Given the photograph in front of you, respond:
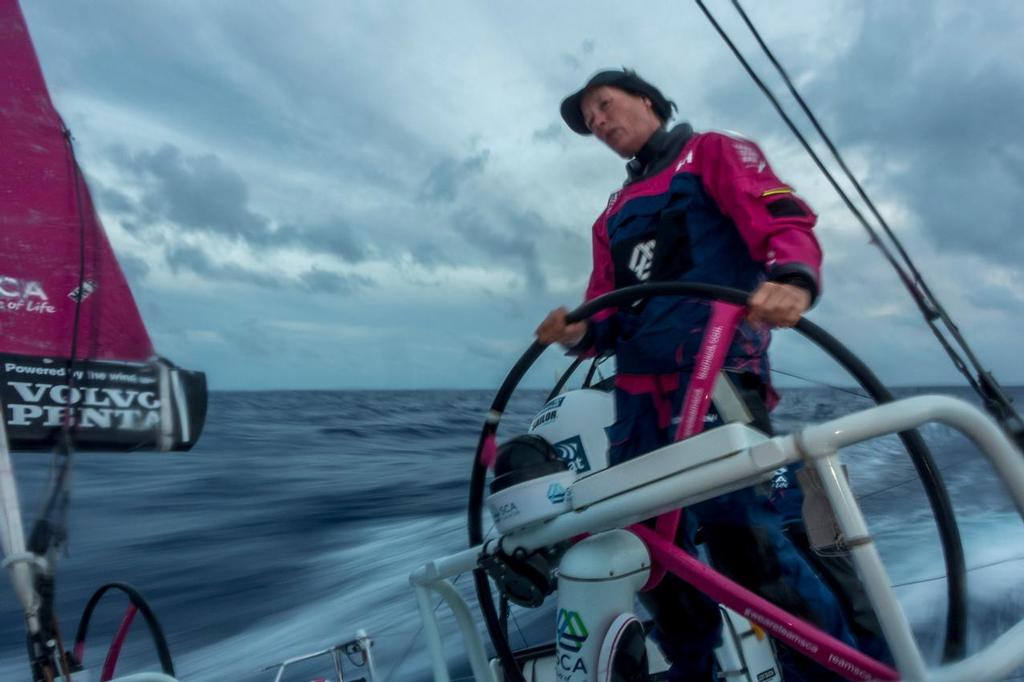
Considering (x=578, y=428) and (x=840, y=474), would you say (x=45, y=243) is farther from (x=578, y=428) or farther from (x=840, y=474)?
(x=840, y=474)

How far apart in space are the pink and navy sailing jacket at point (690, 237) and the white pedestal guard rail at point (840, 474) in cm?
35

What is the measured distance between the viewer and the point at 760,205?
128cm

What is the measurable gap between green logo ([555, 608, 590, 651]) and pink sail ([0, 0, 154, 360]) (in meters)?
0.95

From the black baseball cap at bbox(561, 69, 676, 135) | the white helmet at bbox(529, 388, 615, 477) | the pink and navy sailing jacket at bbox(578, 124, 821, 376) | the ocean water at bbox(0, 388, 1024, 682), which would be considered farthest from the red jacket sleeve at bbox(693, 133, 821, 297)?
the ocean water at bbox(0, 388, 1024, 682)

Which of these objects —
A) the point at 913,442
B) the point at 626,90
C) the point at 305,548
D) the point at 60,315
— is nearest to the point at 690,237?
the point at 626,90

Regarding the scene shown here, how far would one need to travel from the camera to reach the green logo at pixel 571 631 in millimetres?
1165

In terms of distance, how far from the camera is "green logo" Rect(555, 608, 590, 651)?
117 cm

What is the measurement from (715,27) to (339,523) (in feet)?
16.4

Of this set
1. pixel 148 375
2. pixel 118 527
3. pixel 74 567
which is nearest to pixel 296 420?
pixel 118 527

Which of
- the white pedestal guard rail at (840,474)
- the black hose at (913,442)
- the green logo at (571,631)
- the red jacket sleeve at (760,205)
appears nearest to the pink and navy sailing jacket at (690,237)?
the red jacket sleeve at (760,205)

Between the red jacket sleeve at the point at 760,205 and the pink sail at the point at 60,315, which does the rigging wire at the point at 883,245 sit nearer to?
the red jacket sleeve at the point at 760,205

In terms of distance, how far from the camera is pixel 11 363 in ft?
4.48

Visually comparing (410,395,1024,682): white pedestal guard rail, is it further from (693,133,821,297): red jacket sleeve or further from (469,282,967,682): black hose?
(693,133,821,297): red jacket sleeve

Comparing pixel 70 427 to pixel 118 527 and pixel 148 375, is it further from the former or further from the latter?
pixel 118 527
